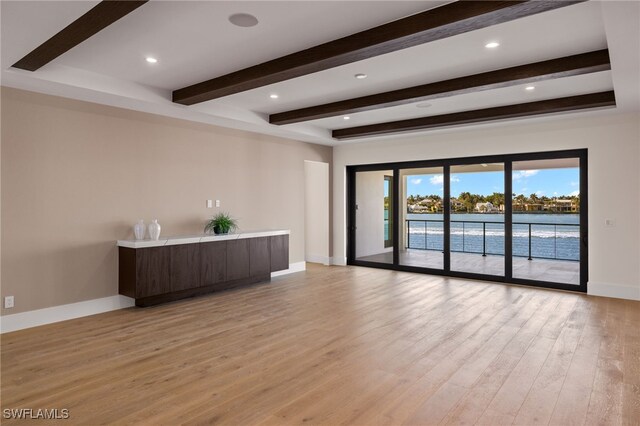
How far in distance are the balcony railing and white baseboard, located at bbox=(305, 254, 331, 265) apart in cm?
211

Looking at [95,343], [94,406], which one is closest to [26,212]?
[95,343]

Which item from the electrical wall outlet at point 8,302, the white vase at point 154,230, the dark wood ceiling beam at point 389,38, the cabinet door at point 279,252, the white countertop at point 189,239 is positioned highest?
the dark wood ceiling beam at point 389,38

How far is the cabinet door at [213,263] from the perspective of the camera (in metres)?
5.59

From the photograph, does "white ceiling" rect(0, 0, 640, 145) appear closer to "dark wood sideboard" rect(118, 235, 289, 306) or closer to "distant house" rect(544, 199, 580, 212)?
"distant house" rect(544, 199, 580, 212)

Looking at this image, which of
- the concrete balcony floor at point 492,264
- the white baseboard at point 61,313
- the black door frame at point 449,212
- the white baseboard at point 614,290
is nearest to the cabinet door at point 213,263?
the white baseboard at point 61,313

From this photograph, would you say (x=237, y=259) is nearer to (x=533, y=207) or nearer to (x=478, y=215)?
(x=478, y=215)

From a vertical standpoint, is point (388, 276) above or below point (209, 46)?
below

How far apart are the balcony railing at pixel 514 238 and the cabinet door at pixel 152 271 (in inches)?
191

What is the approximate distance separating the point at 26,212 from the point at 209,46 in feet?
9.15

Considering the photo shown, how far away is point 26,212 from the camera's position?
4.35 meters

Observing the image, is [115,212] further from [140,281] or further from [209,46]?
[209,46]

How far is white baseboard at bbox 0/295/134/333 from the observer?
4238 mm

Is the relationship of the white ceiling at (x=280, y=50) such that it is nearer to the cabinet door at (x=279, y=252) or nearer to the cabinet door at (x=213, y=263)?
the cabinet door at (x=213, y=263)

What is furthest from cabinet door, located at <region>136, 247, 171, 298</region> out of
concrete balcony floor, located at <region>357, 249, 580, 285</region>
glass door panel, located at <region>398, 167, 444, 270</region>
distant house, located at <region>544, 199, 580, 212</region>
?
distant house, located at <region>544, 199, 580, 212</region>
